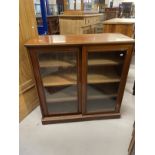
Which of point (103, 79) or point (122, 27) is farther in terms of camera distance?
point (122, 27)

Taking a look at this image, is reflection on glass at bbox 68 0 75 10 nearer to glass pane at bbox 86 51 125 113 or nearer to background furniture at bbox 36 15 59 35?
background furniture at bbox 36 15 59 35

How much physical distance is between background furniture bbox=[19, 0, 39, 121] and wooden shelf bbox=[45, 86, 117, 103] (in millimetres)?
342

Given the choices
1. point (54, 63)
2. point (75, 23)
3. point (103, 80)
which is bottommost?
point (103, 80)

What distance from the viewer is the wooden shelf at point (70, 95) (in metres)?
1.76

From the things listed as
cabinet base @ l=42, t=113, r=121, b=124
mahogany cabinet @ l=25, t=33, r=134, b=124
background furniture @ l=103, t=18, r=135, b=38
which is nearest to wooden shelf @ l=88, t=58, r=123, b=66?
mahogany cabinet @ l=25, t=33, r=134, b=124

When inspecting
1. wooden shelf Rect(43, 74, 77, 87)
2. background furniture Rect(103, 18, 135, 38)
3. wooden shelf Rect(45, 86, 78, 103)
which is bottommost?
wooden shelf Rect(45, 86, 78, 103)

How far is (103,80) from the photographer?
1.66 meters

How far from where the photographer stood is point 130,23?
2803mm

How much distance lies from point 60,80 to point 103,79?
498 mm

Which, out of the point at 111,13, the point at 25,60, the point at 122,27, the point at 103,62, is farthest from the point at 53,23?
the point at 103,62

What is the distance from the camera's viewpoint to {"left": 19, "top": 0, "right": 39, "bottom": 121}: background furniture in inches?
65.2

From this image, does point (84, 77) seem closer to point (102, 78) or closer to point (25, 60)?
point (102, 78)
